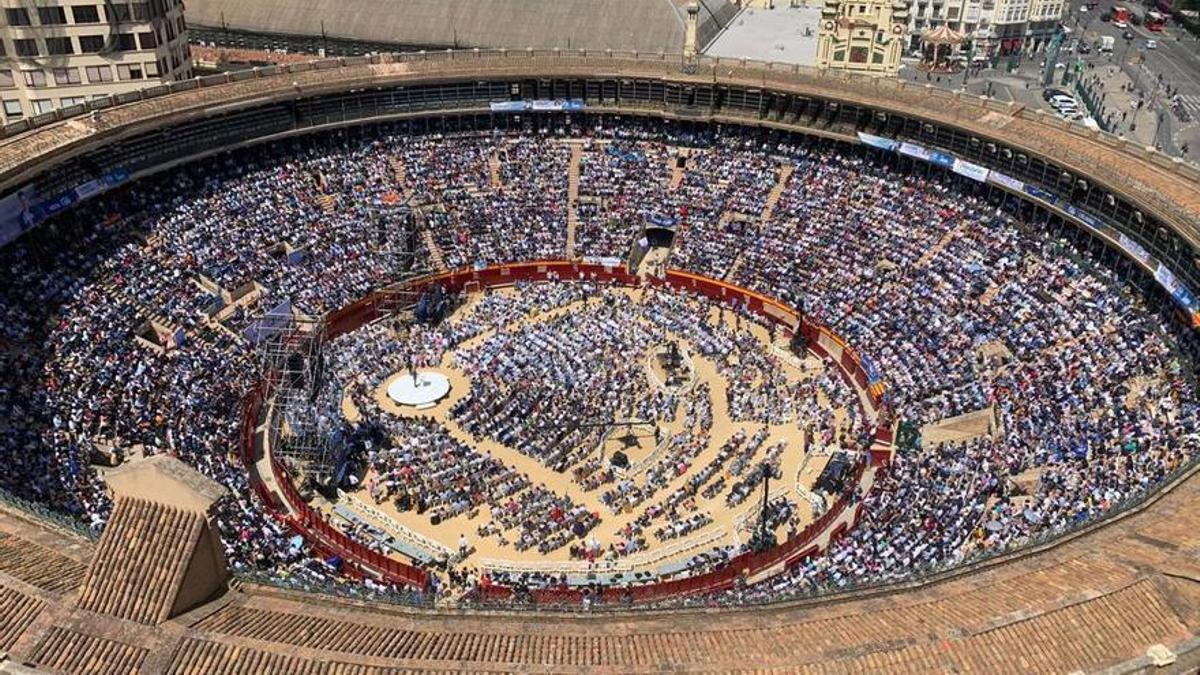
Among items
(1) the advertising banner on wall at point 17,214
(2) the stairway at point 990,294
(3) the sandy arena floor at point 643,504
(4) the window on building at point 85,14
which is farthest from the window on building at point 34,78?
(2) the stairway at point 990,294

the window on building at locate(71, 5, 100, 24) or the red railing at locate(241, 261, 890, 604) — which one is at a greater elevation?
the window on building at locate(71, 5, 100, 24)

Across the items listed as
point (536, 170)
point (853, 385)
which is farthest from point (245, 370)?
point (853, 385)

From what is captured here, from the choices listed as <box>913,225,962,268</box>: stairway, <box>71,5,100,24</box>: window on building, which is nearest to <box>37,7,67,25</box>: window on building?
<box>71,5,100,24</box>: window on building

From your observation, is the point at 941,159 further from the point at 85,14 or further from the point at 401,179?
the point at 85,14

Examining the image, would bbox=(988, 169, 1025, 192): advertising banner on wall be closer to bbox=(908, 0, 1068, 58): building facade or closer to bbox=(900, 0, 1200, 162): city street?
bbox=(900, 0, 1200, 162): city street

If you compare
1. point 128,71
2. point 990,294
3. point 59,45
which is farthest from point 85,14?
point 990,294

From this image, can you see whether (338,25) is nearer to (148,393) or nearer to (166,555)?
(148,393)
